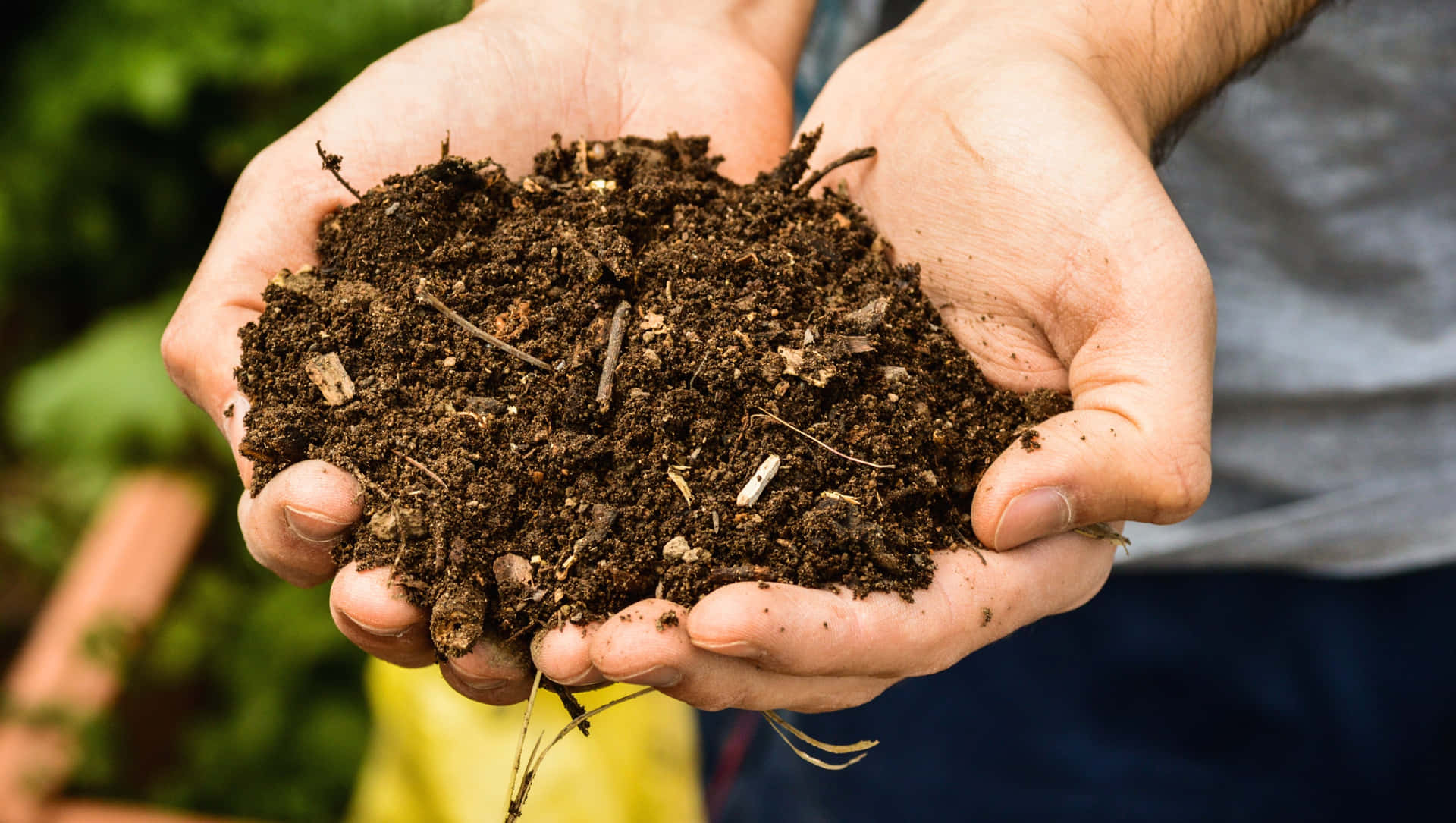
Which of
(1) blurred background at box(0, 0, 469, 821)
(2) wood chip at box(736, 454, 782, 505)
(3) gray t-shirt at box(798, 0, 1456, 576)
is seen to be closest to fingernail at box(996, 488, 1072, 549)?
(2) wood chip at box(736, 454, 782, 505)

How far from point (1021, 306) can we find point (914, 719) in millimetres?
1984

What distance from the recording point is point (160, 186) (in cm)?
510

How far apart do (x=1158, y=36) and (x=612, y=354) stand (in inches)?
60.9

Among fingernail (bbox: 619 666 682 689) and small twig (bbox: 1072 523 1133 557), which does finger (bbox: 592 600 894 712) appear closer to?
fingernail (bbox: 619 666 682 689)

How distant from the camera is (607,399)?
199cm

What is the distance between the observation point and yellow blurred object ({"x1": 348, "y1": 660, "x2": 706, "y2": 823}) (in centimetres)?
369

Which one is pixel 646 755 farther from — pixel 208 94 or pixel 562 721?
pixel 208 94

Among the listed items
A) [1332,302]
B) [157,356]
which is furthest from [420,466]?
[157,356]

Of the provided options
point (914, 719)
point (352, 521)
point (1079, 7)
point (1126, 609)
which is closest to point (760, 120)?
point (1079, 7)

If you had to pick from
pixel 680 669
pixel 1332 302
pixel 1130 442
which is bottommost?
pixel 1332 302

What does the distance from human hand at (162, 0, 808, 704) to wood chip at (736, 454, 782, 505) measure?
531 mm

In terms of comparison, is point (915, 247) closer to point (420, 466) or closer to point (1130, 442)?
point (1130, 442)

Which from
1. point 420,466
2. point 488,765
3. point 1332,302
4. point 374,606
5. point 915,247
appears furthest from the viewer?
point 488,765

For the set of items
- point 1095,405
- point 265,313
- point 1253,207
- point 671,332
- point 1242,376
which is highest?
point 265,313
